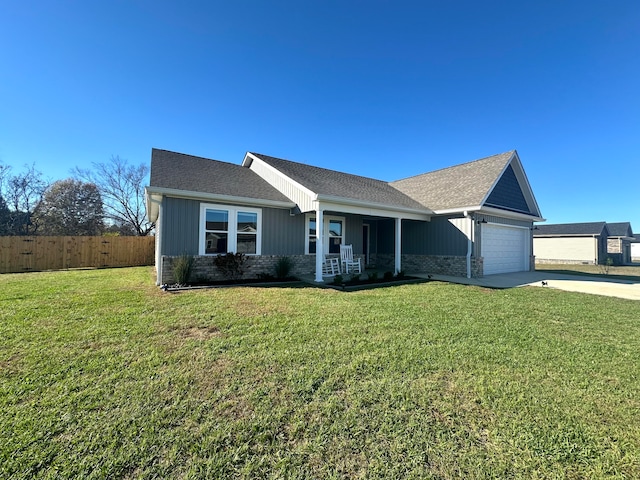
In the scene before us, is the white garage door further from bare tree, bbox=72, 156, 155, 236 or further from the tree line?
the tree line

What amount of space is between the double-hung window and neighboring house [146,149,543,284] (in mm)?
35

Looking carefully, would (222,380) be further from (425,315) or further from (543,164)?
(543,164)

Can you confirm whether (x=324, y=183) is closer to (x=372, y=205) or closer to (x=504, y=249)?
(x=372, y=205)

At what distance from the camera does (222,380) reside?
113 inches

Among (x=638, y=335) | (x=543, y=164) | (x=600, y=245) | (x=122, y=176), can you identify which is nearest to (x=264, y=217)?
→ (x=638, y=335)

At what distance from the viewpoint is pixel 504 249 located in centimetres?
1355

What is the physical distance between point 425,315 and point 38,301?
8517mm

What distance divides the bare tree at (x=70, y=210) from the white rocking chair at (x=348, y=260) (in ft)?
80.5

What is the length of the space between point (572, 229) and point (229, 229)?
32.8 metres

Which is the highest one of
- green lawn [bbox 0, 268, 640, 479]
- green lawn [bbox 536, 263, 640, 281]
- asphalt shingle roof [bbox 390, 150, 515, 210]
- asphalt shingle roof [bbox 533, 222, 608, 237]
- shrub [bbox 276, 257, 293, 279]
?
asphalt shingle roof [bbox 390, 150, 515, 210]

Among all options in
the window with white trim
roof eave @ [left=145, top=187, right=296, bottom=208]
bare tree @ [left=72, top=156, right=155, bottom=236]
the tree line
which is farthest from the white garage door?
the tree line

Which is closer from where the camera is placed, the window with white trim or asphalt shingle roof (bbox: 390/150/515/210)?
the window with white trim

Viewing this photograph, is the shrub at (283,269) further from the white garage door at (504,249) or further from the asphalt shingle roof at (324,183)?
the white garage door at (504,249)

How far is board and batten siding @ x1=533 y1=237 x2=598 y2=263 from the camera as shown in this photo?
78.9 feet
